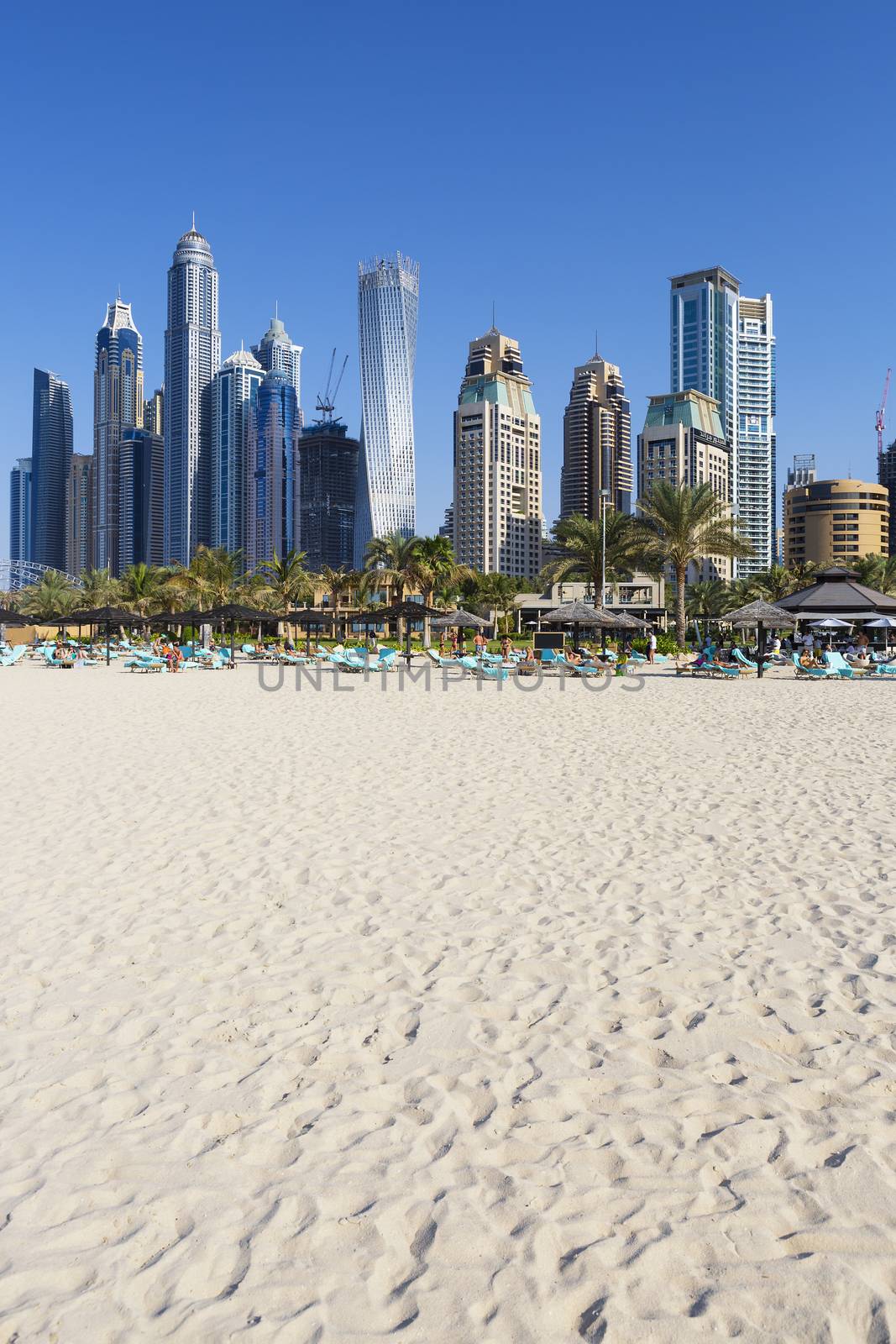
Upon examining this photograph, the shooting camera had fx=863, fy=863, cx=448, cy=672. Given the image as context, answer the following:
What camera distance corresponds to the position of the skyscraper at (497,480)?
15650 cm

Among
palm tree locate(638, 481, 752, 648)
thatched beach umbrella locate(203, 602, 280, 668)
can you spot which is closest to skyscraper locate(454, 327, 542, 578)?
palm tree locate(638, 481, 752, 648)

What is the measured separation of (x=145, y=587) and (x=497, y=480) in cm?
11021

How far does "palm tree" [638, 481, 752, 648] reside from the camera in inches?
1310

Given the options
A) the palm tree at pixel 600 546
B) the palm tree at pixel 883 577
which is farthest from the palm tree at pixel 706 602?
the palm tree at pixel 600 546

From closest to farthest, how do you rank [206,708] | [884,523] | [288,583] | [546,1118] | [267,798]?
[546,1118] → [267,798] → [206,708] → [288,583] → [884,523]

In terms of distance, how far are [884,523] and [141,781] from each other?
153 m

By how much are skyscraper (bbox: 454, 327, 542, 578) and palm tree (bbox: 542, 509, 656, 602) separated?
369ft

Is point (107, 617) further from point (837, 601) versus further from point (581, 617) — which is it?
point (837, 601)

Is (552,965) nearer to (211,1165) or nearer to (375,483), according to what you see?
(211,1165)

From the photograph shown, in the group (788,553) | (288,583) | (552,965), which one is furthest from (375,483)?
(552,965)

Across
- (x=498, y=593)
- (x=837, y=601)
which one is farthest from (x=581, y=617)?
(x=498, y=593)

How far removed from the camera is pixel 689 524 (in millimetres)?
33438

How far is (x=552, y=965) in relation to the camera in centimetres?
402

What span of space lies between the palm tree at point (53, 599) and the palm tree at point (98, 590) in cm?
121
